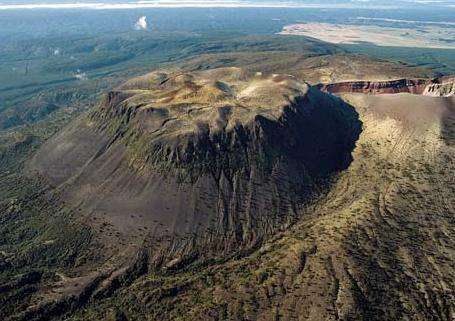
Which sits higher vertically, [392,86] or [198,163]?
[392,86]

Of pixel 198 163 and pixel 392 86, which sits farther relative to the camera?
pixel 392 86

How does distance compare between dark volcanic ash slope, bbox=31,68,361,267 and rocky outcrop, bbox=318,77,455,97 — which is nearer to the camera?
dark volcanic ash slope, bbox=31,68,361,267

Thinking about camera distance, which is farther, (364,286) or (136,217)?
(136,217)

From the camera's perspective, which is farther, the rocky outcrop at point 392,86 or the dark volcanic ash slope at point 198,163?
the rocky outcrop at point 392,86

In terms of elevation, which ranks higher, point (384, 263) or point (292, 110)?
point (292, 110)

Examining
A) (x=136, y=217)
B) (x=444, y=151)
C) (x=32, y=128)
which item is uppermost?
(x=444, y=151)

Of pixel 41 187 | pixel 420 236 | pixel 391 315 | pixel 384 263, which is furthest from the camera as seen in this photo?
pixel 41 187

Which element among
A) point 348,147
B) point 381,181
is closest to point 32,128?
point 348,147

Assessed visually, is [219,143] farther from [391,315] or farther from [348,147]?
[391,315]
